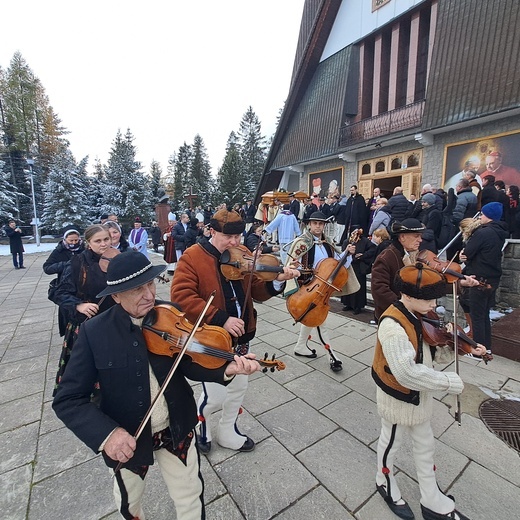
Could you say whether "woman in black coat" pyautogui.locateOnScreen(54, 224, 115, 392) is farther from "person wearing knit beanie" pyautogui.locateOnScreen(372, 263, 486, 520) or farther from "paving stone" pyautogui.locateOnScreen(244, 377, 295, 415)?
"person wearing knit beanie" pyautogui.locateOnScreen(372, 263, 486, 520)

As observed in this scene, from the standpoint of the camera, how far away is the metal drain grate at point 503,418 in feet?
8.91

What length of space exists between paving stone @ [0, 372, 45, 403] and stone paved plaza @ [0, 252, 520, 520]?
1 cm

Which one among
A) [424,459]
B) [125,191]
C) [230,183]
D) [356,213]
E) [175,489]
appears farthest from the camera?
[230,183]

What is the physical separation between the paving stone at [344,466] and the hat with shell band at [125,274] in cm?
209

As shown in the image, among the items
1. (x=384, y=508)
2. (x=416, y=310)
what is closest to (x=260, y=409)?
(x=384, y=508)

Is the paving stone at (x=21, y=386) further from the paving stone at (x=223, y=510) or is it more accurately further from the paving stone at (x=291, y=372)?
the paving stone at (x=291, y=372)

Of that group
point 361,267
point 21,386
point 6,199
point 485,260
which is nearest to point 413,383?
point 485,260

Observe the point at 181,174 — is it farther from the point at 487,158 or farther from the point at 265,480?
the point at 265,480

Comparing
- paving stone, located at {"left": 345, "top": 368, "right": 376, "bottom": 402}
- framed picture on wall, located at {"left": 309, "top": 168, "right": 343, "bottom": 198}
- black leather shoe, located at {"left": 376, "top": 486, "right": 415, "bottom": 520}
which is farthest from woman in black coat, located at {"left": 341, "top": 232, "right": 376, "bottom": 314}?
framed picture on wall, located at {"left": 309, "top": 168, "right": 343, "bottom": 198}

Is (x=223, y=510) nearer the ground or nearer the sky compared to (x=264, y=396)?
nearer the sky

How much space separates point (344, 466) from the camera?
94.4 inches

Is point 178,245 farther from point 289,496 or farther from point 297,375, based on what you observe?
point 289,496

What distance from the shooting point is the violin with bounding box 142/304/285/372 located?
5.10 feet

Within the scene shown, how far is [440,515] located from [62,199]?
28299 millimetres
